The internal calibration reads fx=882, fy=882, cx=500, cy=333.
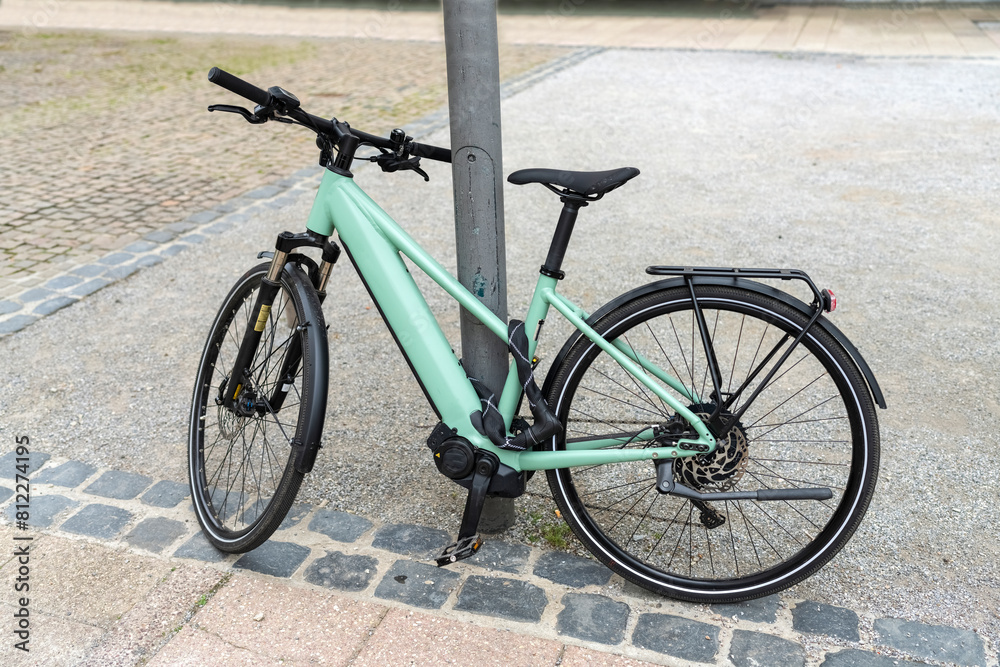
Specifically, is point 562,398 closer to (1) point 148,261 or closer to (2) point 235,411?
(2) point 235,411

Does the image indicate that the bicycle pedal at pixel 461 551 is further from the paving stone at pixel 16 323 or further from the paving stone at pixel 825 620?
the paving stone at pixel 16 323

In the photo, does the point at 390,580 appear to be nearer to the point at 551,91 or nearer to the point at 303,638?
the point at 303,638

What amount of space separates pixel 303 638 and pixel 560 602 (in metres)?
0.77

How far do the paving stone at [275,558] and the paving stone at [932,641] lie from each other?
1.81 m

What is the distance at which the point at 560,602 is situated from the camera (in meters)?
2.71

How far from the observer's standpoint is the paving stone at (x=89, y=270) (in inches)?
203

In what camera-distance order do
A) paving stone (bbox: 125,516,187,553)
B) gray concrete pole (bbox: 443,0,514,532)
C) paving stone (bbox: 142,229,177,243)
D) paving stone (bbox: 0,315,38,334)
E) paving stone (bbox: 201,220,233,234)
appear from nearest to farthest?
gray concrete pole (bbox: 443,0,514,532) < paving stone (bbox: 125,516,187,553) < paving stone (bbox: 0,315,38,334) < paving stone (bbox: 142,229,177,243) < paving stone (bbox: 201,220,233,234)

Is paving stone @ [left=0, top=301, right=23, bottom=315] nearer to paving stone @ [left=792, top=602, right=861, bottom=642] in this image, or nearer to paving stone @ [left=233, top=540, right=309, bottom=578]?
paving stone @ [left=233, top=540, right=309, bottom=578]

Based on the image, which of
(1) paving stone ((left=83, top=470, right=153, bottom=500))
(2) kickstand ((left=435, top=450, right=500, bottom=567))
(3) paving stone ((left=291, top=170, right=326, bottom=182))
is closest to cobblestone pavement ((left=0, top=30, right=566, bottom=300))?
(3) paving stone ((left=291, top=170, right=326, bottom=182))

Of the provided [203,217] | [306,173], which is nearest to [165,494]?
[203,217]

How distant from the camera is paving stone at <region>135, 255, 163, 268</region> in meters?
5.32

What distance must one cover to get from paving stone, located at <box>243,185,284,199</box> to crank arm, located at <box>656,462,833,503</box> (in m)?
4.66

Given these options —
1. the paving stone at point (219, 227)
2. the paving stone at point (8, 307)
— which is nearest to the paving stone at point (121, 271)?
the paving stone at point (8, 307)

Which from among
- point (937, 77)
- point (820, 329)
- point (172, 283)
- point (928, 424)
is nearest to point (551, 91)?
point (937, 77)
